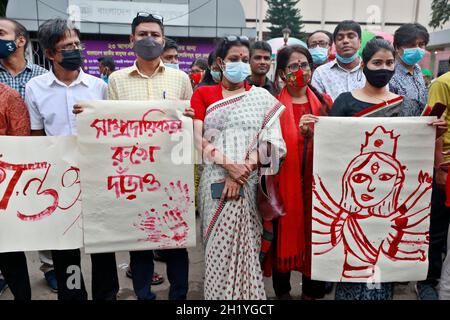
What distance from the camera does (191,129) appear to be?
6.88 ft

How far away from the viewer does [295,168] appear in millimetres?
2250

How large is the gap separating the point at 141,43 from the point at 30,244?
1267 mm

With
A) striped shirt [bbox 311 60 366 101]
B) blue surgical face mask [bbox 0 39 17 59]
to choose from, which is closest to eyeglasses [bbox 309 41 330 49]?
striped shirt [bbox 311 60 366 101]

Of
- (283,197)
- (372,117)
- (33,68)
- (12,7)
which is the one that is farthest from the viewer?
(12,7)

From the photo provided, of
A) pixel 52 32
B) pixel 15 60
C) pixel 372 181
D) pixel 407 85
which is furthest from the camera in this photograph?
pixel 407 85

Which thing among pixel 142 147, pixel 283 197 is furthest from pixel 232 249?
pixel 142 147

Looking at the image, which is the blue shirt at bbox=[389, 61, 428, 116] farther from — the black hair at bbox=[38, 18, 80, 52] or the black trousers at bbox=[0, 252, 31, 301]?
the black trousers at bbox=[0, 252, 31, 301]

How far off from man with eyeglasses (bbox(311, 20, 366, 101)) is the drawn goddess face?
1.08 meters

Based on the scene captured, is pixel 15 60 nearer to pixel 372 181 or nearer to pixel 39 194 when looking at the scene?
pixel 39 194

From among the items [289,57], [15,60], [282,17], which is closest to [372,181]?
[289,57]

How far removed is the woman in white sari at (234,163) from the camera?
209 centimetres

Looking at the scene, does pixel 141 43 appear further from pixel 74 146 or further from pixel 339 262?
pixel 339 262

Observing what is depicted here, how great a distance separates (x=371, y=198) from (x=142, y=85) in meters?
1.42

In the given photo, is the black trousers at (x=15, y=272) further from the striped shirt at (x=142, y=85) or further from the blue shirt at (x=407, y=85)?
the blue shirt at (x=407, y=85)
